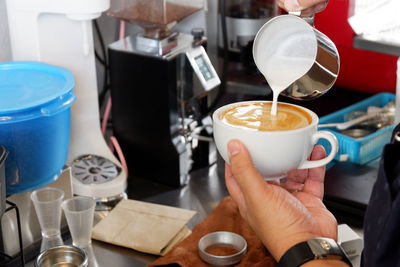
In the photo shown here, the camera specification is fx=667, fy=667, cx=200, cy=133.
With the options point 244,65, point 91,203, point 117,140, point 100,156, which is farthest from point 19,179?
point 244,65

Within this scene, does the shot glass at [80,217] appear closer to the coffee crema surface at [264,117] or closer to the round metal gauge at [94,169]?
the round metal gauge at [94,169]

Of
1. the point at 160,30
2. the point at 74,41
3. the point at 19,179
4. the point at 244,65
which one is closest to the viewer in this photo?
the point at 19,179

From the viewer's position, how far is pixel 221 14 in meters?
1.54

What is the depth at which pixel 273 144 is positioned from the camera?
2.63ft

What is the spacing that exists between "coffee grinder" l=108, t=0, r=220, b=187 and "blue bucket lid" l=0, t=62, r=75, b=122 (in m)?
0.22

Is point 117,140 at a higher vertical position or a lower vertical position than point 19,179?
lower

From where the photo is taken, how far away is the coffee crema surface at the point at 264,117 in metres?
0.84

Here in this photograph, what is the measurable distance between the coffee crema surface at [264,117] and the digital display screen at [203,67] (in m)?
0.45

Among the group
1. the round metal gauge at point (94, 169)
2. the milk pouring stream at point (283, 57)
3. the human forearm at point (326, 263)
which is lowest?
the round metal gauge at point (94, 169)

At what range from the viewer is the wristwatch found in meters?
0.82

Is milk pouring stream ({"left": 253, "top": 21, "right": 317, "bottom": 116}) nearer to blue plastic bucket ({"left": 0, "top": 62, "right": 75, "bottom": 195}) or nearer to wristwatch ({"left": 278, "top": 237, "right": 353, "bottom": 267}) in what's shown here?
wristwatch ({"left": 278, "top": 237, "right": 353, "bottom": 267})

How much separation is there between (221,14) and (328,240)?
31.9 inches

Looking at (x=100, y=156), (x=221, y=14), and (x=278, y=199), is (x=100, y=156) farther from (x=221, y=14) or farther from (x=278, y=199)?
(x=278, y=199)

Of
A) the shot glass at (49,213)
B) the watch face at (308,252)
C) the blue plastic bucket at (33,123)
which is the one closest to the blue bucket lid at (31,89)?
the blue plastic bucket at (33,123)
